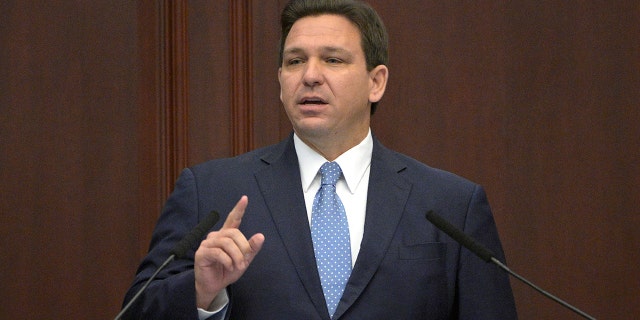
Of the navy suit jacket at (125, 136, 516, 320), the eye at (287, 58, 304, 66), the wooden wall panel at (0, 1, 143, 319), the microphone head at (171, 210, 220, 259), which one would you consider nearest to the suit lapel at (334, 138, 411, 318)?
the navy suit jacket at (125, 136, 516, 320)

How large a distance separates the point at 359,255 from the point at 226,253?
33 cm

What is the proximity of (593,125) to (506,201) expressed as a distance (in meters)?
0.26

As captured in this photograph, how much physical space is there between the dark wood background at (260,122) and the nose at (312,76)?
53 centimetres

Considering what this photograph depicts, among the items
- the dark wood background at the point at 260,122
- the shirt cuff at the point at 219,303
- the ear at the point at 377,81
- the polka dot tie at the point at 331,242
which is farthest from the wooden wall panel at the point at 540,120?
the shirt cuff at the point at 219,303

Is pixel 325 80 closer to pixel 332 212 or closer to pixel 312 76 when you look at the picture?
pixel 312 76

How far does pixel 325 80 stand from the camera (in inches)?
80.5

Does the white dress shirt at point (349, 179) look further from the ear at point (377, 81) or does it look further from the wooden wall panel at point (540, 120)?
the wooden wall panel at point (540, 120)

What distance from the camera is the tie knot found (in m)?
2.01

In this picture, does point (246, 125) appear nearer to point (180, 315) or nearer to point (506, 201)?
point (506, 201)

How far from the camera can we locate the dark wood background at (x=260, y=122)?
2502mm

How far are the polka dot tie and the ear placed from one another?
0.82 feet

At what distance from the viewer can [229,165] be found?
2.04 meters

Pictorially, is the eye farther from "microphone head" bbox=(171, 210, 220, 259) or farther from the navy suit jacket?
"microphone head" bbox=(171, 210, 220, 259)

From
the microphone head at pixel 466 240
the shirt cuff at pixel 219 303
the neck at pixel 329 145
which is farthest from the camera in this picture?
the neck at pixel 329 145
